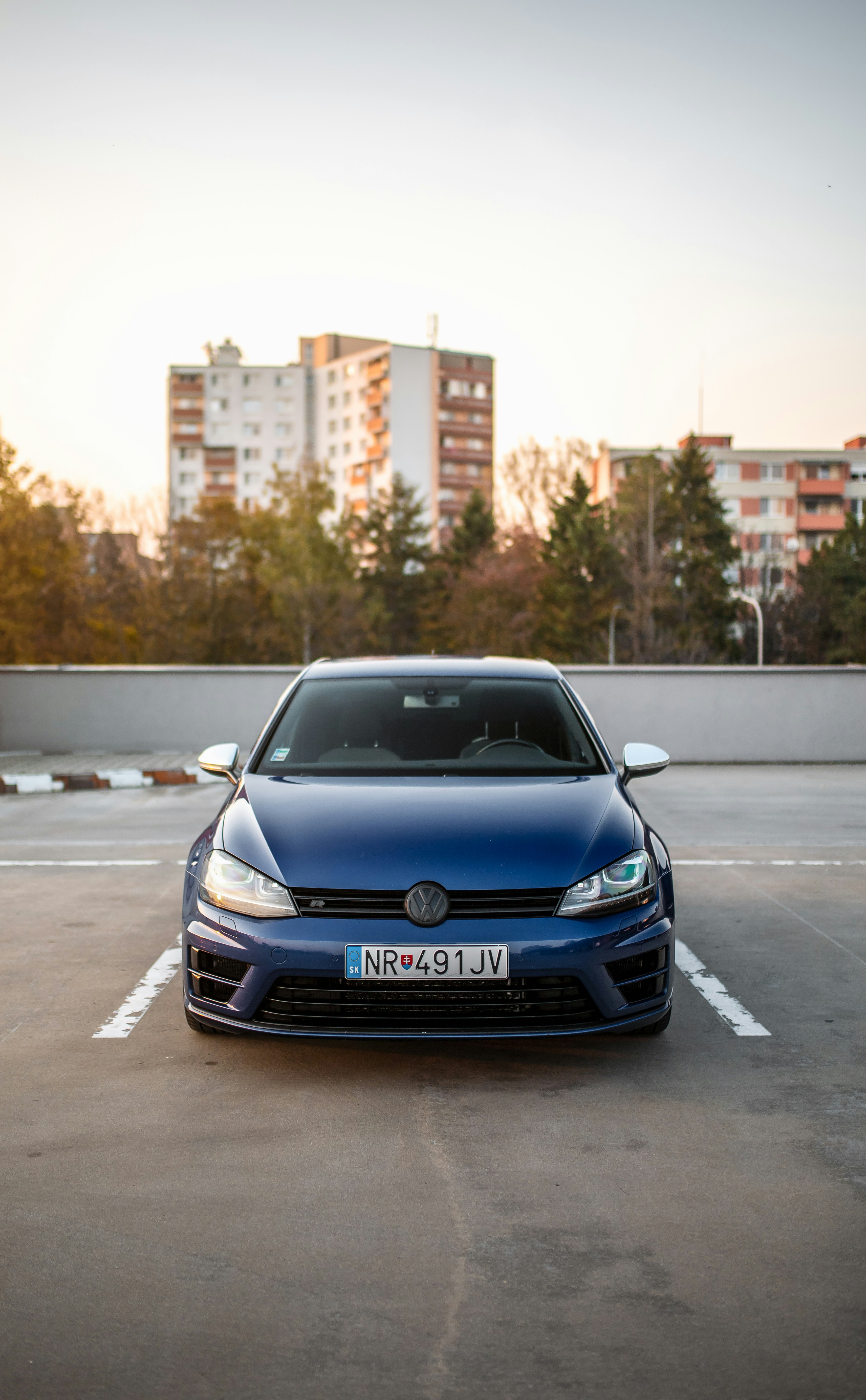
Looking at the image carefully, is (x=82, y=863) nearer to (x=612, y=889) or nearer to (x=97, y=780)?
(x=612, y=889)

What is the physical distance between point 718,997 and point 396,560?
7291 centimetres

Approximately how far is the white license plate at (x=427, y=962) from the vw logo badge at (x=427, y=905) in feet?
0.29

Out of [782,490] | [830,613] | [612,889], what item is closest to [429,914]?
[612,889]

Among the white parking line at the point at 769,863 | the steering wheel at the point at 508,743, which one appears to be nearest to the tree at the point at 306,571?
the white parking line at the point at 769,863

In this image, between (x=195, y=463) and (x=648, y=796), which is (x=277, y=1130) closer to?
(x=648, y=796)

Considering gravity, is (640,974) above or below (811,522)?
below

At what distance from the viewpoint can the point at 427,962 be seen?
408cm

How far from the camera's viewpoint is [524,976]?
411 centimetres

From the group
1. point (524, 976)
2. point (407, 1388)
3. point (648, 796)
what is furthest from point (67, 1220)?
point (648, 796)

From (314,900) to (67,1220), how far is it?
127cm

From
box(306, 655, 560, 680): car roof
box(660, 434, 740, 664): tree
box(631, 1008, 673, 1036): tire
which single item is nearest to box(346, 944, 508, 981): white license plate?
box(631, 1008, 673, 1036): tire

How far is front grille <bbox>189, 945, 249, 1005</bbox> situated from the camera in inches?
168

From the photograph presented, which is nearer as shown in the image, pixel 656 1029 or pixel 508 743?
pixel 656 1029

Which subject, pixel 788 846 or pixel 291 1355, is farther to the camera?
pixel 788 846
